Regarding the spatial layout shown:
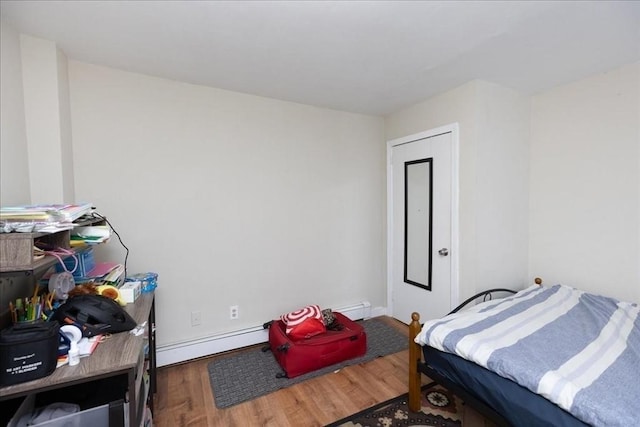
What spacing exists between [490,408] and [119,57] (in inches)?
118

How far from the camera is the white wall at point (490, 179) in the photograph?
2.32m

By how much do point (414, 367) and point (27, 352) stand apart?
1.81 meters

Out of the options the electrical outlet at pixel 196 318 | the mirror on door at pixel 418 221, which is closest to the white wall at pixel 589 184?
the mirror on door at pixel 418 221

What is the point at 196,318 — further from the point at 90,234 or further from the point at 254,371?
the point at 90,234

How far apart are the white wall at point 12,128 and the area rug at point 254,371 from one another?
1.67 m

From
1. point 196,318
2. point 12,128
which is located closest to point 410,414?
point 196,318

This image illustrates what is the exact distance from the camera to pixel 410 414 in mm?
1772

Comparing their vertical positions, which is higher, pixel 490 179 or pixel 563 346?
pixel 490 179

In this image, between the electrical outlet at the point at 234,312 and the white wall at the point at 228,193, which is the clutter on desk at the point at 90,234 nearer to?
the white wall at the point at 228,193

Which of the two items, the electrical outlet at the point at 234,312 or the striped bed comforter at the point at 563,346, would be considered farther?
the electrical outlet at the point at 234,312

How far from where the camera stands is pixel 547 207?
8.34 feet

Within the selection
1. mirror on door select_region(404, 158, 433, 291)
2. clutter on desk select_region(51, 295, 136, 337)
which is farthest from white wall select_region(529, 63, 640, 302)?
clutter on desk select_region(51, 295, 136, 337)

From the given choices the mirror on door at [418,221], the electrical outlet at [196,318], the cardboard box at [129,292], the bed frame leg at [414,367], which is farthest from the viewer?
the mirror on door at [418,221]

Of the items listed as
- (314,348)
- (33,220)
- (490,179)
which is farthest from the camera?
(490,179)
